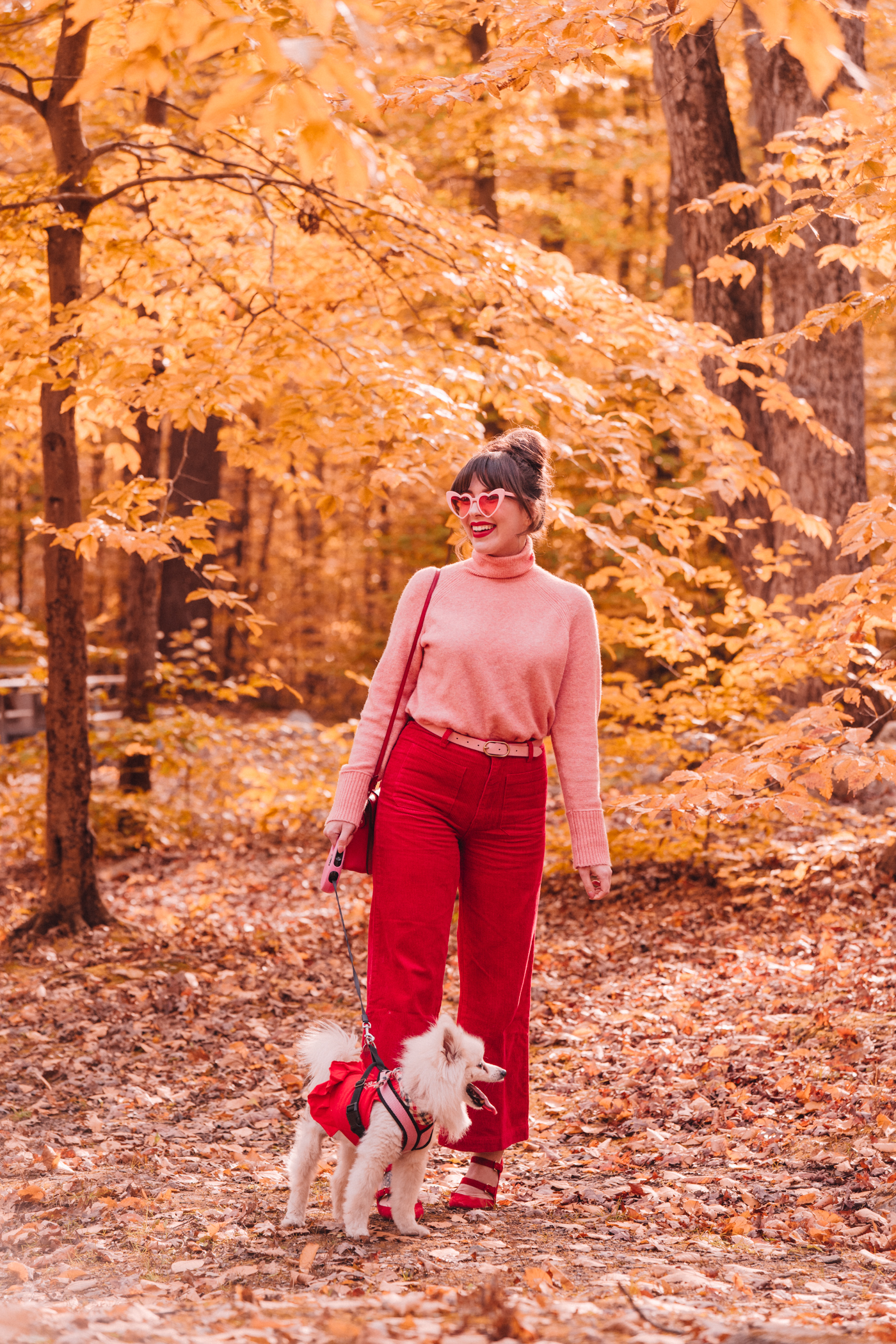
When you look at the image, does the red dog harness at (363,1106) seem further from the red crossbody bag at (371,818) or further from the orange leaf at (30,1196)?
the orange leaf at (30,1196)

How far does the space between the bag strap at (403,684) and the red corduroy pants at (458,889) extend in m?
0.03

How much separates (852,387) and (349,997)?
18.4 feet

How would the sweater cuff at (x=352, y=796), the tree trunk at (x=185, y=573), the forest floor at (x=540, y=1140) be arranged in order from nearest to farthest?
the forest floor at (x=540, y=1140), the sweater cuff at (x=352, y=796), the tree trunk at (x=185, y=573)

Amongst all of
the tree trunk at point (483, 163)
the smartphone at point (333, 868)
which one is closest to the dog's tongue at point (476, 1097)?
the smartphone at point (333, 868)

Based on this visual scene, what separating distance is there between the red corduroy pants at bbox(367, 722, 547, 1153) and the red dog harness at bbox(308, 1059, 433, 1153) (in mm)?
142

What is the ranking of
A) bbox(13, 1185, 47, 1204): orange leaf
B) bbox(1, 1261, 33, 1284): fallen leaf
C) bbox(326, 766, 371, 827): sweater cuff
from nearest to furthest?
1. bbox(1, 1261, 33, 1284): fallen leaf
2. bbox(326, 766, 371, 827): sweater cuff
3. bbox(13, 1185, 47, 1204): orange leaf

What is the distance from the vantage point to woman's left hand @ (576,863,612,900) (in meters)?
3.09

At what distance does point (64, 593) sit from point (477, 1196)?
4.22m

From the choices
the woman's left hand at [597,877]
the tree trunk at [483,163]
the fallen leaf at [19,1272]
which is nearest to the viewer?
the fallen leaf at [19,1272]

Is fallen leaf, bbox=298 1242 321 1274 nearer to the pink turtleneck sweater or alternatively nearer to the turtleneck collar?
the pink turtleneck sweater

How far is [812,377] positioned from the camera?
26.5 feet

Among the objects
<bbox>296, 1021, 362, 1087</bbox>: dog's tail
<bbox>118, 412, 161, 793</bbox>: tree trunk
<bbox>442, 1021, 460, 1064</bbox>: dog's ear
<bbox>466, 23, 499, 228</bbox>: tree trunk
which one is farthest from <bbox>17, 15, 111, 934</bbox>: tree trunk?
<bbox>466, 23, 499, 228</bbox>: tree trunk

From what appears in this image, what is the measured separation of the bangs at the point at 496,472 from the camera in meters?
3.00

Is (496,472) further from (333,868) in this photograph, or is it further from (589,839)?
(333,868)
